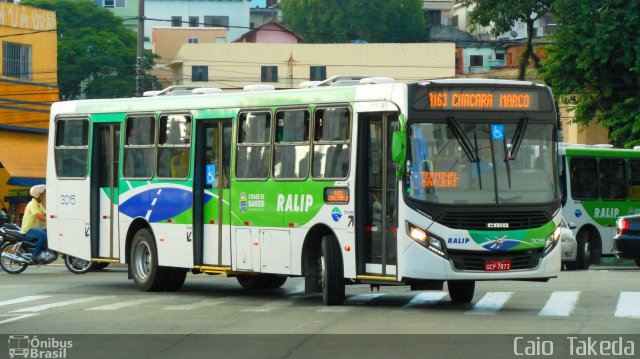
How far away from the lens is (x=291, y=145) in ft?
64.4

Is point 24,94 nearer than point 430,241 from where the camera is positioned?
No

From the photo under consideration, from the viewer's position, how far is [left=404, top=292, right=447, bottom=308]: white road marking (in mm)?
19344

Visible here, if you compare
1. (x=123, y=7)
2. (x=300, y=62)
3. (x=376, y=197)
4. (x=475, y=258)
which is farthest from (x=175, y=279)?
(x=123, y=7)

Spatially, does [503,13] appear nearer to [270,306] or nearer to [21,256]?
[21,256]

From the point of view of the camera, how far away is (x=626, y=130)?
49188 millimetres

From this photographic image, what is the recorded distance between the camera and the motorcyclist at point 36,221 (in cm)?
2845

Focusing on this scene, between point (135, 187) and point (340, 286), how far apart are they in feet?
16.9

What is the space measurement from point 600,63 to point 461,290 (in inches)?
1246

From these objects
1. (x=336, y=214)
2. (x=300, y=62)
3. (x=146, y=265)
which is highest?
(x=300, y=62)

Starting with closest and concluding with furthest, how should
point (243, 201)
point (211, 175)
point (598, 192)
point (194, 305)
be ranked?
point (194, 305) → point (243, 201) → point (211, 175) → point (598, 192)

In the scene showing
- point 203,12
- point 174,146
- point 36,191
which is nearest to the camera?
point 174,146
